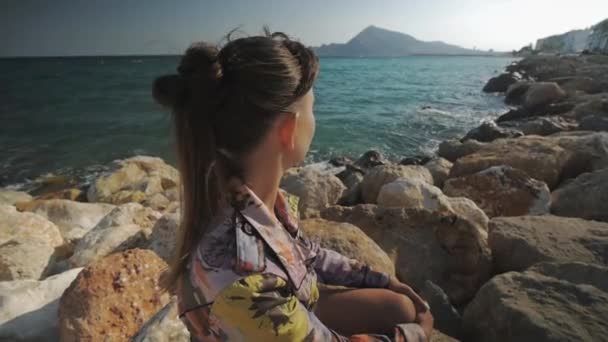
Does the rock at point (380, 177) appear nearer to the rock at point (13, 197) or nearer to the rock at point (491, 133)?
the rock at point (491, 133)

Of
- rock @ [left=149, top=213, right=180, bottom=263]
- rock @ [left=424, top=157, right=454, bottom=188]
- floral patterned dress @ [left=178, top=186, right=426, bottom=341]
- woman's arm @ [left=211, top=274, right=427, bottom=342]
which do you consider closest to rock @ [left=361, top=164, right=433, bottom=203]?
rock @ [left=424, top=157, right=454, bottom=188]

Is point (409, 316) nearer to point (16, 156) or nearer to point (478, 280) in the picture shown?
point (478, 280)

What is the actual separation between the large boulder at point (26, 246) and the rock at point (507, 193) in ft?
15.0

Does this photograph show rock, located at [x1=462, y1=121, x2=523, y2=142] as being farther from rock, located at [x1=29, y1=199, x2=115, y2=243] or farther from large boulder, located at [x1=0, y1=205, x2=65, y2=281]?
large boulder, located at [x1=0, y1=205, x2=65, y2=281]

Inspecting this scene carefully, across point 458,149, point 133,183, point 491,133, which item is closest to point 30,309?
point 133,183

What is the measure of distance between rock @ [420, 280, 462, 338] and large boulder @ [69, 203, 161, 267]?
2.71 metres

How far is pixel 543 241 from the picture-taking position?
3.05 metres

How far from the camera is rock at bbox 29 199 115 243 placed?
533 centimetres

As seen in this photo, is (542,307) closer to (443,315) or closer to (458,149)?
(443,315)

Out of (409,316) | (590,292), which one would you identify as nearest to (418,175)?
(590,292)

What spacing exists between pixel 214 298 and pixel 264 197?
1.50ft

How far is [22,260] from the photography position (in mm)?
3469

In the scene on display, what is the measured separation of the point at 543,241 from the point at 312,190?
2.77 m

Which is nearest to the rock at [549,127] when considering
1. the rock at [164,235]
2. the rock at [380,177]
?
the rock at [380,177]
